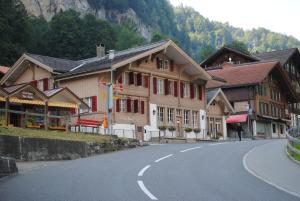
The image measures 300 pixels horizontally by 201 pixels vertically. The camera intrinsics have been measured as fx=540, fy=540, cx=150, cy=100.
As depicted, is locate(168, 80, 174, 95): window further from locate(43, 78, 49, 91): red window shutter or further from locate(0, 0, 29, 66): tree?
locate(0, 0, 29, 66): tree

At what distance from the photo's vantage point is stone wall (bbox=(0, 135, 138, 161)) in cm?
2222

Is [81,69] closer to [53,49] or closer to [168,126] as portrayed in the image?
[168,126]

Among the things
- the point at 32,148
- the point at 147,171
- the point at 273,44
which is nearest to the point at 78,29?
the point at 32,148

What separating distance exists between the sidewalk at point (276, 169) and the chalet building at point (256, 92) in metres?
36.1

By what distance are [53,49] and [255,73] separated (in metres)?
32.1

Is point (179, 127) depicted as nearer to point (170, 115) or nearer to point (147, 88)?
point (170, 115)

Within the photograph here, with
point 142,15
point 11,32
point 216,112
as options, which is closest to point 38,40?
point 11,32

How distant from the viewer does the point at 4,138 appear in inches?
862

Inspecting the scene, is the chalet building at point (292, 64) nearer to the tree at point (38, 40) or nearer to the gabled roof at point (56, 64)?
the tree at point (38, 40)

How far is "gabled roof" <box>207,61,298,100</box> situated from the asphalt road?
44654 mm

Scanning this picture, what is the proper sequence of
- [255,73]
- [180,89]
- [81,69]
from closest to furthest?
[81,69], [180,89], [255,73]

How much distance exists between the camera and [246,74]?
66.7m

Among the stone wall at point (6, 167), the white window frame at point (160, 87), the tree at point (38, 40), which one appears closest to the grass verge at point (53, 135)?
the stone wall at point (6, 167)

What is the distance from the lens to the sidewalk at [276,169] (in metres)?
14.4
